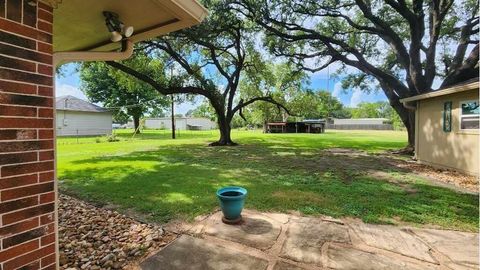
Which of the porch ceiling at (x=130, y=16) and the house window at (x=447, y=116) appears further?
the house window at (x=447, y=116)

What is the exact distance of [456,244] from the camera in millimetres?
3268

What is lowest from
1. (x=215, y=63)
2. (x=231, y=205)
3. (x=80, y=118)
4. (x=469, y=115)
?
(x=231, y=205)

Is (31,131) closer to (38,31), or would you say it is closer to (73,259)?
(38,31)

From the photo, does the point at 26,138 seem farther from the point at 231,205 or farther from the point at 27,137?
the point at 231,205

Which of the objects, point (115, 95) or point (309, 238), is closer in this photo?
point (309, 238)

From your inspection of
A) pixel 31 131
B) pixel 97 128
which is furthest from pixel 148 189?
pixel 97 128

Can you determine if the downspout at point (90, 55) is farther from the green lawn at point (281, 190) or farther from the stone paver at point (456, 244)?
the stone paver at point (456, 244)

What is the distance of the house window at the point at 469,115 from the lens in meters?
7.36

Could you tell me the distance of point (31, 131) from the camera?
188 cm

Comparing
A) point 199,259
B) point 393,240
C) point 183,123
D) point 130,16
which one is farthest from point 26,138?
point 183,123

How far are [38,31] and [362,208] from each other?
483 centimetres

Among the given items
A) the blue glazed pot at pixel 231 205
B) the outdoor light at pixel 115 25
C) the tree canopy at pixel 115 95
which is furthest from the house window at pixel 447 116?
the tree canopy at pixel 115 95

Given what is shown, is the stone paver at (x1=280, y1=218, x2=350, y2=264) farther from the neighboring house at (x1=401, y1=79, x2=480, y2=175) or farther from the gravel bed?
the neighboring house at (x1=401, y1=79, x2=480, y2=175)

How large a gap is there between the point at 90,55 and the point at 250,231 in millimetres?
2804
